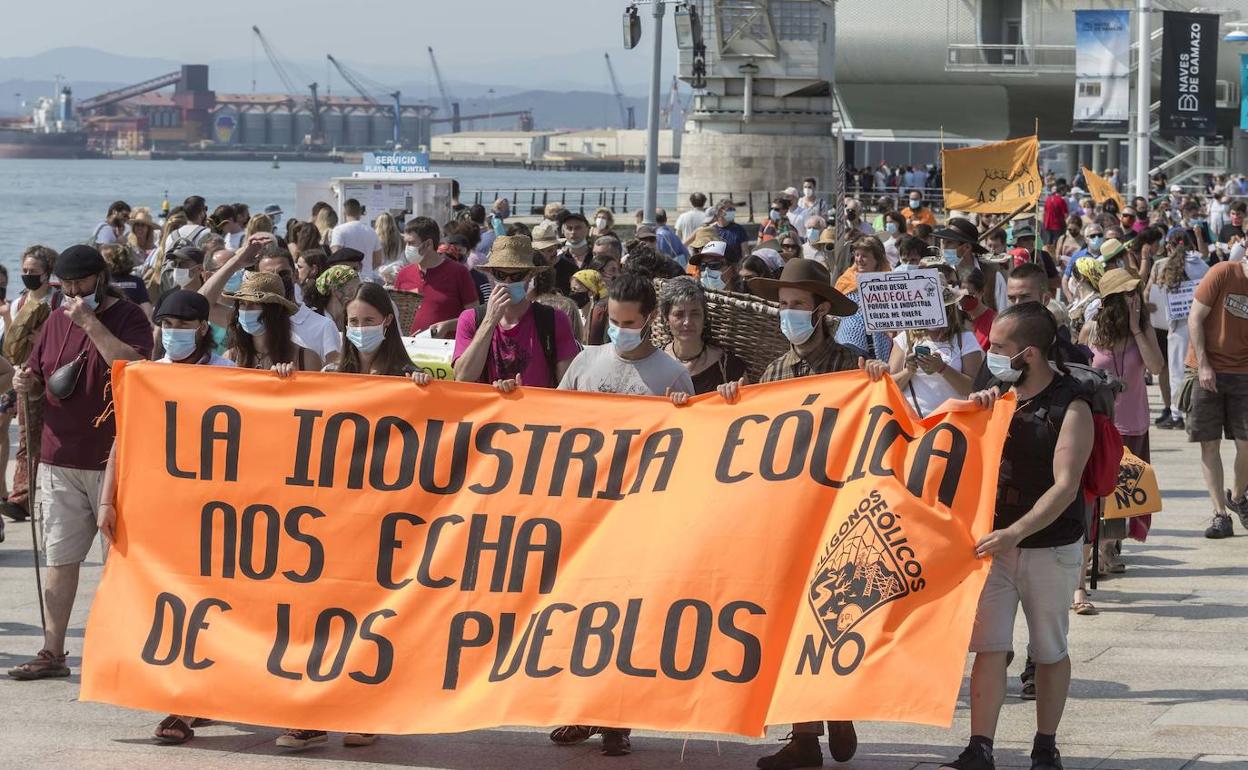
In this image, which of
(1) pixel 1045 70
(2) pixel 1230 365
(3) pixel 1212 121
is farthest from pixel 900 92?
(2) pixel 1230 365

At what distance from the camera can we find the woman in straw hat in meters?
7.63

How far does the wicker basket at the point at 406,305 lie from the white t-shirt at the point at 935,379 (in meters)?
5.04

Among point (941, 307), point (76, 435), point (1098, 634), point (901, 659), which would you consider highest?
point (941, 307)

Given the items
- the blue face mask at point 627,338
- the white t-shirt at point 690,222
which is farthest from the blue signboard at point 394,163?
the blue face mask at point 627,338

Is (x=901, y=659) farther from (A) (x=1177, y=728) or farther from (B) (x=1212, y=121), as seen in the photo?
(B) (x=1212, y=121)

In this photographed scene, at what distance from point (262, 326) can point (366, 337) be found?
1.91 feet

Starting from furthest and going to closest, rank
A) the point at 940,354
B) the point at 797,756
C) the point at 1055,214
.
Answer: the point at 1055,214 → the point at 940,354 → the point at 797,756

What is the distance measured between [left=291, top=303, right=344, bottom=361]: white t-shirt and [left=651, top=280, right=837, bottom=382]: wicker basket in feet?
4.93

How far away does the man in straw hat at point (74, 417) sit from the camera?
305 inches

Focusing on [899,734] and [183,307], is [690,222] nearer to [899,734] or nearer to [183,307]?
[183,307]

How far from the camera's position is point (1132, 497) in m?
9.80

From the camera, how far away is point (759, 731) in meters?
6.20

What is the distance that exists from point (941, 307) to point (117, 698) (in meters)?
3.36

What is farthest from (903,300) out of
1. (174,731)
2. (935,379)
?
(174,731)
